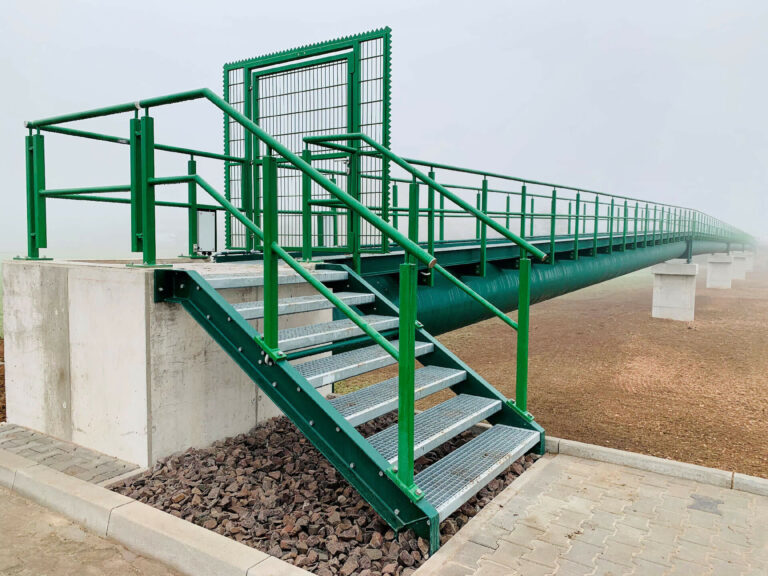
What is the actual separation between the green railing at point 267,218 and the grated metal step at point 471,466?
0.72 ft

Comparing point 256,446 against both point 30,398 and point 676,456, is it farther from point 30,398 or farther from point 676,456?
point 676,456

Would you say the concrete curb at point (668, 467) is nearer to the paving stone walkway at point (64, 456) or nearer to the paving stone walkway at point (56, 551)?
the paving stone walkway at point (56, 551)

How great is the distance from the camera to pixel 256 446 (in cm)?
425

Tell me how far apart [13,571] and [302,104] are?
620cm

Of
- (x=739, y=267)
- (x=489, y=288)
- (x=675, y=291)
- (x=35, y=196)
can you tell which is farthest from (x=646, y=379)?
(x=739, y=267)

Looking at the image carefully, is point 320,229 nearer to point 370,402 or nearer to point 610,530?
point 370,402

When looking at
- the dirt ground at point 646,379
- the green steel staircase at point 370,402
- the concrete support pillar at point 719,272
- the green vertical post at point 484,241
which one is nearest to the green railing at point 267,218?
the green steel staircase at point 370,402

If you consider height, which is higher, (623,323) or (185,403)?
(185,403)

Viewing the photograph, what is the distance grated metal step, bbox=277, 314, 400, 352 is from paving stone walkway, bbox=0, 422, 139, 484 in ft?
4.20

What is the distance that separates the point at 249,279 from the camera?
13.6 ft

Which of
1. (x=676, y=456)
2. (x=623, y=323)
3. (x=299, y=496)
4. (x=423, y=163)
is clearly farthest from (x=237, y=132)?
(x=623, y=323)

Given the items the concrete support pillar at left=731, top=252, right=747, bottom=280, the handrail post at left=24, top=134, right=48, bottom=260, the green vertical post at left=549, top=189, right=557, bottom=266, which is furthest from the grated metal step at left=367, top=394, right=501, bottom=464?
the concrete support pillar at left=731, top=252, right=747, bottom=280

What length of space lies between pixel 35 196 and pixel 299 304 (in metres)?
2.76

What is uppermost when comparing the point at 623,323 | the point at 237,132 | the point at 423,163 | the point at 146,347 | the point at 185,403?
the point at 237,132
